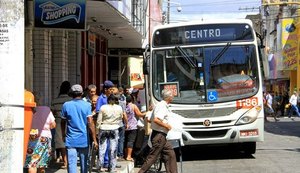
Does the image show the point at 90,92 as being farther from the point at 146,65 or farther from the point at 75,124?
the point at 75,124

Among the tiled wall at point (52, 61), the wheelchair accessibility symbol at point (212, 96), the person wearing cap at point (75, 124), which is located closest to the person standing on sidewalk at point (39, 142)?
the person wearing cap at point (75, 124)

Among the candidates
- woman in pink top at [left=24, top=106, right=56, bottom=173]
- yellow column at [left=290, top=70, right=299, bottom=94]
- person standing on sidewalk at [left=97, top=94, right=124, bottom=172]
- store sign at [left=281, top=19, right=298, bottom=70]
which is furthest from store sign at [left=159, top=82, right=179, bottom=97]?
yellow column at [left=290, top=70, right=299, bottom=94]

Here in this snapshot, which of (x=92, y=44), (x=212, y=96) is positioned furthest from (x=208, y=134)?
(x=92, y=44)

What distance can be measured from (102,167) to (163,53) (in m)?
3.65

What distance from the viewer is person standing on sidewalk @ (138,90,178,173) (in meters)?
9.52

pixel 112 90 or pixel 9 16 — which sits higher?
pixel 9 16

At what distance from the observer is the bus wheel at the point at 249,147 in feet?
44.7

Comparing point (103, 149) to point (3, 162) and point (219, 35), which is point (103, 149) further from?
point (3, 162)

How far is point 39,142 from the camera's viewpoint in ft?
26.8

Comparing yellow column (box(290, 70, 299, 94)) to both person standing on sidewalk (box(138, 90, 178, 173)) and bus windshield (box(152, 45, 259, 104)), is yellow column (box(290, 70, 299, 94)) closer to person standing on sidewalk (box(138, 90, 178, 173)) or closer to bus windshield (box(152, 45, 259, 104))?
bus windshield (box(152, 45, 259, 104))

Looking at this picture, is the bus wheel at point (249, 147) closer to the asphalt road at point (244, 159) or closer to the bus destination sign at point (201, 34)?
the asphalt road at point (244, 159)

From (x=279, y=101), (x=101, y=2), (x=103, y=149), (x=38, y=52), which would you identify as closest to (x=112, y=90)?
(x=103, y=149)

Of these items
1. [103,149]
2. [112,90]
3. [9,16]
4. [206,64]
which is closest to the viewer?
[9,16]

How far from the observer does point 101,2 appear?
12133mm
